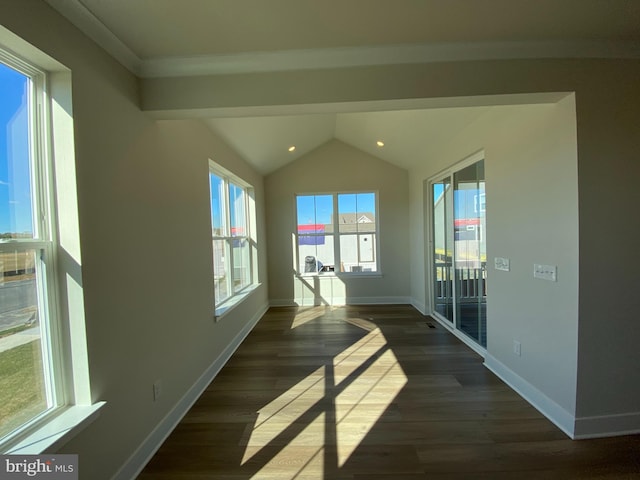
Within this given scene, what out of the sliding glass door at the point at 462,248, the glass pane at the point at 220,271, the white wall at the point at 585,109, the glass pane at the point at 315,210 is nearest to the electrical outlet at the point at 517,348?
the white wall at the point at 585,109

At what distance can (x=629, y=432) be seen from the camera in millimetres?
1932

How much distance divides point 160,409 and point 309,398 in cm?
112

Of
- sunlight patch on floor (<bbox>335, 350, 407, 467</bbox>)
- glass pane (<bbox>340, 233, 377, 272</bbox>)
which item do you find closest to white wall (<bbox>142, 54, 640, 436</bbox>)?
sunlight patch on floor (<bbox>335, 350, 407, 467</bbox>)

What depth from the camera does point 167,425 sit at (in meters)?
2.05

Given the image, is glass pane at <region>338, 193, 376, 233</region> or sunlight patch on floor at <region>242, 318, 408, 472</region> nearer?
sunlight patch on floor at <region>242, 318, 408, 472</region>

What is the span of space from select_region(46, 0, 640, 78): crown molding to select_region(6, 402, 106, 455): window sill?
1885 millimetres

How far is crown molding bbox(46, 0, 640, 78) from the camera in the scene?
1.76 m

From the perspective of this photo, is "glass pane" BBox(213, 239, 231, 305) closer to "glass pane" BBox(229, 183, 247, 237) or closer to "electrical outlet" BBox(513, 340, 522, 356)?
"glass pane" BBox(229, 183, 247, 237)

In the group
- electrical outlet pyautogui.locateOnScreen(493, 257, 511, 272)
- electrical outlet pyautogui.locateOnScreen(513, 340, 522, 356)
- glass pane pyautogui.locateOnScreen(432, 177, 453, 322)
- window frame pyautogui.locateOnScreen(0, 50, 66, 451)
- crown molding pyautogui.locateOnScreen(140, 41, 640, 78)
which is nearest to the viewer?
window frame pyautogui.locateOnScreen(0, 50, 66, 451)

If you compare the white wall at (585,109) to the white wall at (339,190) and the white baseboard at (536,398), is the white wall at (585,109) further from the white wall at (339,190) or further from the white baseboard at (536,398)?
the white wall at (339,190)

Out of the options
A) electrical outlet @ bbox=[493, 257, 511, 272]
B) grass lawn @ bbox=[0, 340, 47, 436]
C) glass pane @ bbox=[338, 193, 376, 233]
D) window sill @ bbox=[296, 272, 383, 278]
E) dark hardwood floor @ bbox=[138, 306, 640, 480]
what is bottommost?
dark hardwood floor @ bbox=[138, 306, 640, 480]

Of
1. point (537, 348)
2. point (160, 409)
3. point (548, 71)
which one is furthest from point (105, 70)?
point (537, 348)

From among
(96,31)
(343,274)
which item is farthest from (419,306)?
(96,31)

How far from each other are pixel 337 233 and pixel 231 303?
107 inches
